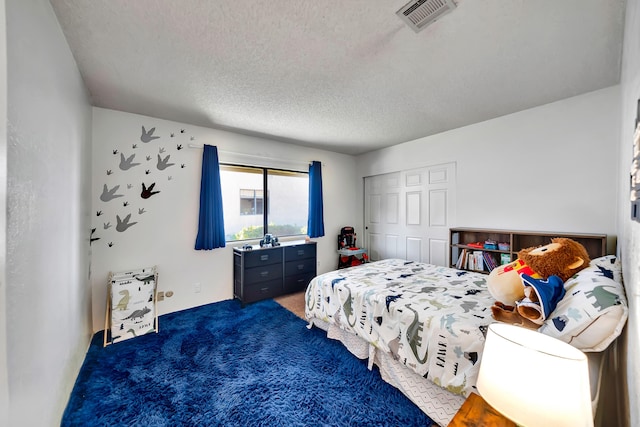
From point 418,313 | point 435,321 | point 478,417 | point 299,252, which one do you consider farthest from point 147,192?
point 478,417

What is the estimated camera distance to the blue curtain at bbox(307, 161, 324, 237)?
4453 millimetres

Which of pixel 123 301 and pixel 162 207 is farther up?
pixel 162 207

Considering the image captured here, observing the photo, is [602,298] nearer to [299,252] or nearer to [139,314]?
[299,252]

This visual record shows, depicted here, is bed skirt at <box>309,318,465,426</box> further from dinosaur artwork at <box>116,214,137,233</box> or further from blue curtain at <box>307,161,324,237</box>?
dinosaur artwork at <box>116,214,137,233</box>

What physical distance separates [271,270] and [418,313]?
91.7 inches

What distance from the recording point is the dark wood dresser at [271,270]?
3.42 m

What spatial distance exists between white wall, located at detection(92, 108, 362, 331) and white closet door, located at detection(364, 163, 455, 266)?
2139 mm

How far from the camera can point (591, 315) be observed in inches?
41.4

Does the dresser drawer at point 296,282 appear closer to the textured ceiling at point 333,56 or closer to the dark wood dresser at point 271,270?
the dark wood dresser at point 271,270

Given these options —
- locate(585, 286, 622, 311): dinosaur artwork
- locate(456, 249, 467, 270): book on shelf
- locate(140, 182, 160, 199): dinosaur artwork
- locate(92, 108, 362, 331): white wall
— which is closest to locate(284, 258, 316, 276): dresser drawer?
locate(92, 108, 362, 331): white wall

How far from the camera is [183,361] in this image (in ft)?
7.07

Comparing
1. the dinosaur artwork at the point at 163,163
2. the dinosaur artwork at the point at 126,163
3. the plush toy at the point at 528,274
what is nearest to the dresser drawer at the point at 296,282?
the dinosaur artwork at the point at 163,163

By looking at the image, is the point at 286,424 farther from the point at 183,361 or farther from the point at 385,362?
the point at 183,361

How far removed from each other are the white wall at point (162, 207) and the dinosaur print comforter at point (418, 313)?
168 centimetres
